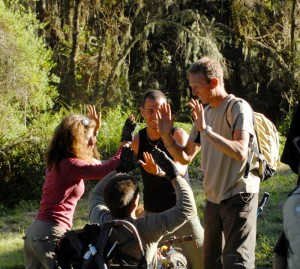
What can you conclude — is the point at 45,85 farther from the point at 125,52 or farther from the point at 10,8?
the point at 125,52

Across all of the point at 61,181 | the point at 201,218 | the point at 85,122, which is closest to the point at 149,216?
Answer: the point at 61,181

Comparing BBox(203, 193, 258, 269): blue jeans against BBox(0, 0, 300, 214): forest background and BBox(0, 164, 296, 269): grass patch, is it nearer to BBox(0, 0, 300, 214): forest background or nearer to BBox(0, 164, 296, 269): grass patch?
BBox(0, 164, 296, 269): grass patch

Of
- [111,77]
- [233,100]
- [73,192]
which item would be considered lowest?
[111,77]

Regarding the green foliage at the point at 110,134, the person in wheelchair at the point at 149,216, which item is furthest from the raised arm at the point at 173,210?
the green foliage at the point at 110,134


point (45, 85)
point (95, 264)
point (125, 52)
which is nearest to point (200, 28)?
point (125, 52)

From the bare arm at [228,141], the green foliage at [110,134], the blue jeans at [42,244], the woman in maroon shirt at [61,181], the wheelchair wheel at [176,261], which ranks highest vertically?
the bare arm at [228,141]

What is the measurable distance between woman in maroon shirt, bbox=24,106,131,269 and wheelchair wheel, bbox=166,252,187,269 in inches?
30.1

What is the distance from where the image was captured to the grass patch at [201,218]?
26.9 feet

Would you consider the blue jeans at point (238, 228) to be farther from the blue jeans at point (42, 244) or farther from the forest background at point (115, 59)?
the forest background at point (115, 59)

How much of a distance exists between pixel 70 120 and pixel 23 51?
9874mm

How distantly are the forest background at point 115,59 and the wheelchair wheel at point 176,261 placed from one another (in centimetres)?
897

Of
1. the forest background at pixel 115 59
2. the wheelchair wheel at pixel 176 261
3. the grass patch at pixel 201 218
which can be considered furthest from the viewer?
the forest background at pixel 115 59

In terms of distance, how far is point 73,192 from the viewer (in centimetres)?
507

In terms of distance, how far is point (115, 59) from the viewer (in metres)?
19.0
